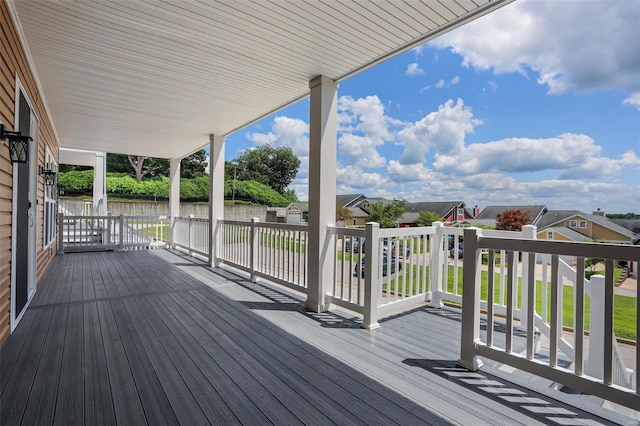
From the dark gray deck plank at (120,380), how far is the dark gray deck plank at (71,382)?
163mm

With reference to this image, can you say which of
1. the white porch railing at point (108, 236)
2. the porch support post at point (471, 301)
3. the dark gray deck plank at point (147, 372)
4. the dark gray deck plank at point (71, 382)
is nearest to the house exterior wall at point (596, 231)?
the porch support post at point (471, 301)

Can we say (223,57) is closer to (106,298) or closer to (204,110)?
(204,110)

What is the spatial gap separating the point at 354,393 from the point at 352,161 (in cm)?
3310

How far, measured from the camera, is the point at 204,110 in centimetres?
519

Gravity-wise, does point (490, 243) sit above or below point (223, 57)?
below

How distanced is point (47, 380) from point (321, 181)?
280 centimetres

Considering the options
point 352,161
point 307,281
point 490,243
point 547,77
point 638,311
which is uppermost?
point 547,77

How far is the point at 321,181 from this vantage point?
377cm

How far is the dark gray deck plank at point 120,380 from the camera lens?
1.80 meters

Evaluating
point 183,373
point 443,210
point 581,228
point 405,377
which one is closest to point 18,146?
point 183,373

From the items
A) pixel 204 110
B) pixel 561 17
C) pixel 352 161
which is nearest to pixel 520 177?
pixel 561 17

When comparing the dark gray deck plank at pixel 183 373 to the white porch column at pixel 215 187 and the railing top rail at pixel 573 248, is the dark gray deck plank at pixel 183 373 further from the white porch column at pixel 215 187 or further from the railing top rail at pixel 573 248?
the white porch column at pixel 215 187

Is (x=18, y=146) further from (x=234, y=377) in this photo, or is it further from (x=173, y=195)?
(x=173, y=195)

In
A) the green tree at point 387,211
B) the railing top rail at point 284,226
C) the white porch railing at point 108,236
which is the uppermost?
→ the green tree at point 387,211
